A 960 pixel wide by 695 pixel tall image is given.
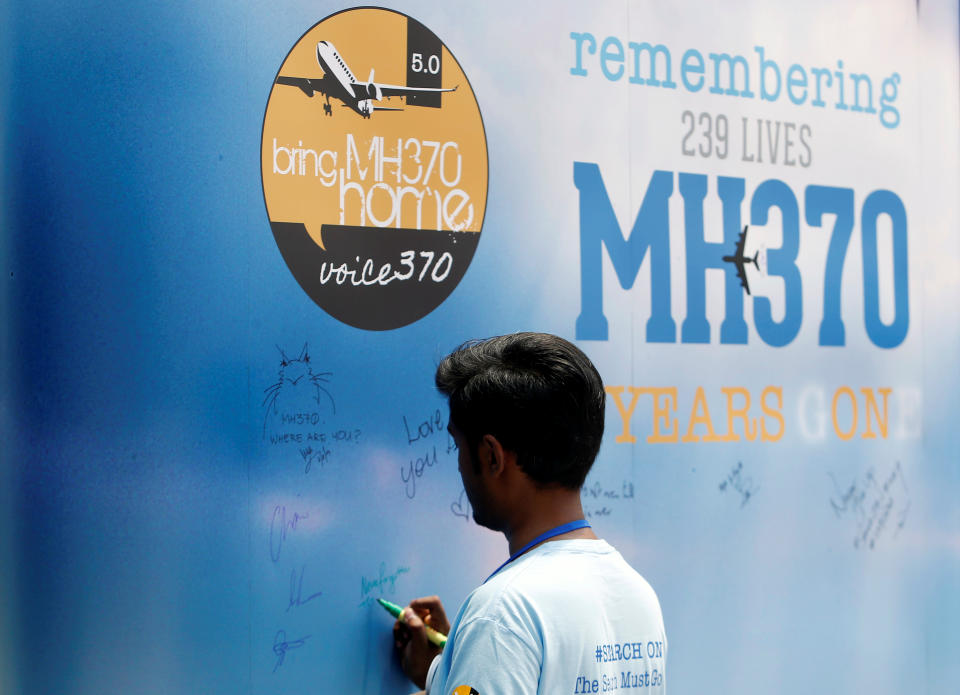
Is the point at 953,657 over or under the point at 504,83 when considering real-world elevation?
under

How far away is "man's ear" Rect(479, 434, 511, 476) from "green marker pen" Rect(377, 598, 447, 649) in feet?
3.23

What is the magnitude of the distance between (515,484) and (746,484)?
5.11 feet

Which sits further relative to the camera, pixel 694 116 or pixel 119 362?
pixel 694 116

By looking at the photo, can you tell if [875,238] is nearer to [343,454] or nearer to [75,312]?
[343,454]

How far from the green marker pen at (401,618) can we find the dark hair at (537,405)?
3.24ft

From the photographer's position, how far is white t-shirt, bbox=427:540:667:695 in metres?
1.36

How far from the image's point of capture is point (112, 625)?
85.7 inches

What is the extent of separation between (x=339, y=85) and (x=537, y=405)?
1242 mm

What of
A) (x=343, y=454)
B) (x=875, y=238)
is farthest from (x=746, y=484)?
(x=343, y=454)
